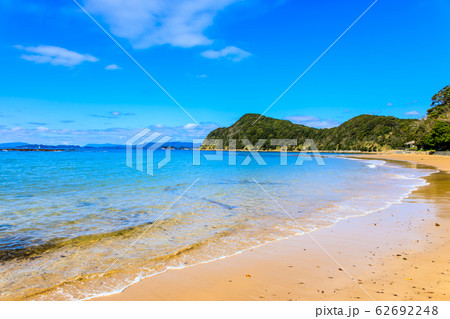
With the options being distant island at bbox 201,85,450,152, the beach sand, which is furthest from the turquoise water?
distant island at bbox 201,85,450,152

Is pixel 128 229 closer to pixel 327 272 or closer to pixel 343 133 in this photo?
pixel 327 272

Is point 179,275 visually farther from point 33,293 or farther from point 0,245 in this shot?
point 0,245

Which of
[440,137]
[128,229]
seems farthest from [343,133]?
[128,229]

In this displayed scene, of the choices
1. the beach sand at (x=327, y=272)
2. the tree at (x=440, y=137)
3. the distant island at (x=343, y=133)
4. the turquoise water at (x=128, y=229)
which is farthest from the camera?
the distant island at (x=343, y=133)

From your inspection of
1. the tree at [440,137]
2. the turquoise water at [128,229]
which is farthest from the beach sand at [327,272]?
the tree at [440,137]

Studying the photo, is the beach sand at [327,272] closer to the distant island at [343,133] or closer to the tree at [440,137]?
the tree at [440,137]

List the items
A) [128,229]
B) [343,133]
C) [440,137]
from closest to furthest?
[128,229], [440,137], [343,133]

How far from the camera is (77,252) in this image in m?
5.30

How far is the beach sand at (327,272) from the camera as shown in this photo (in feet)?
11.4

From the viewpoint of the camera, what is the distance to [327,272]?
4.11 meters

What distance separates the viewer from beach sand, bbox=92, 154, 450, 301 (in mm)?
3467

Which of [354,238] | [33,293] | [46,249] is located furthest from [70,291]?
[354,238]

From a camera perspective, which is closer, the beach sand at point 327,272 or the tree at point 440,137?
the beach sand at point 327,272
